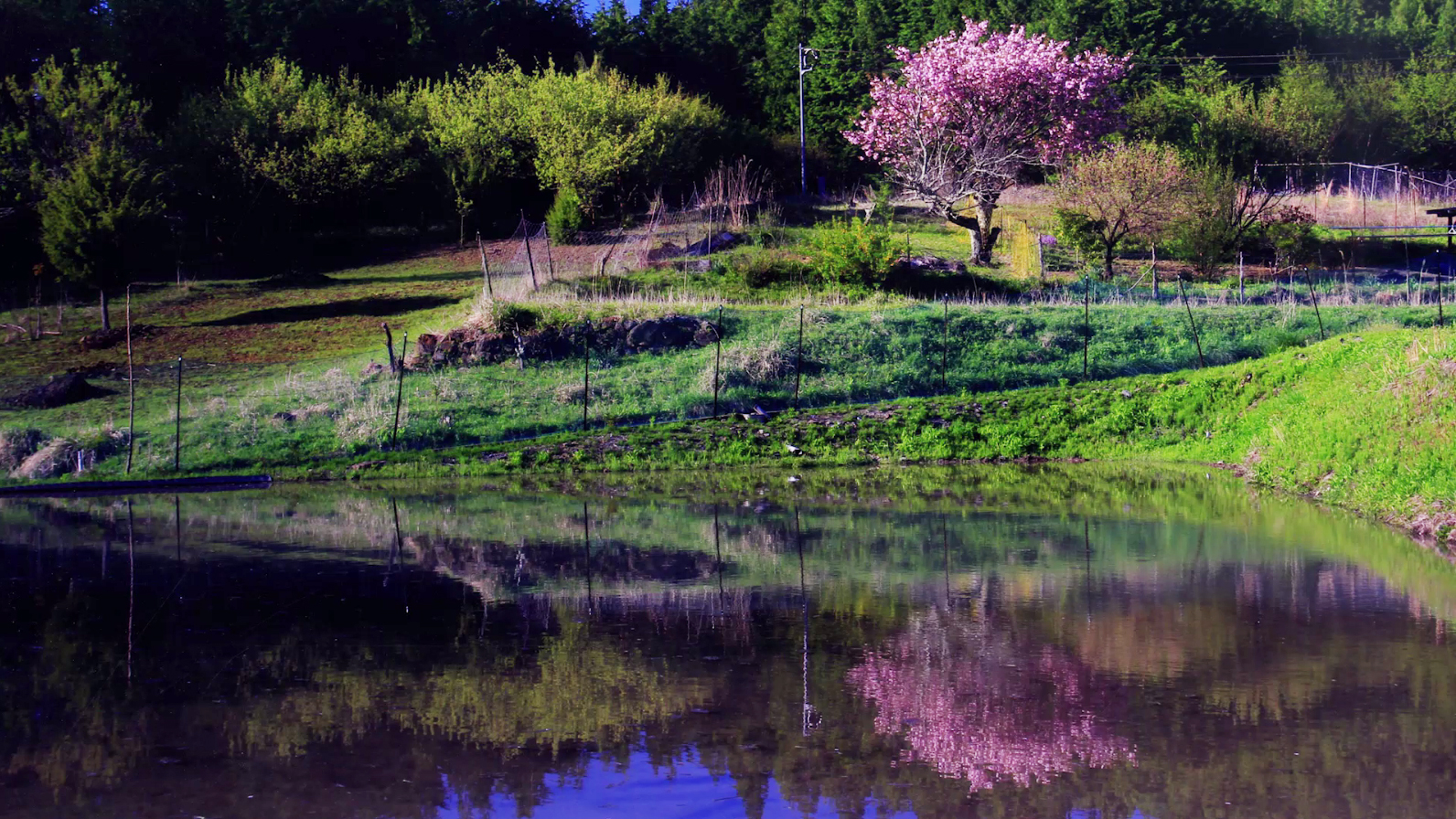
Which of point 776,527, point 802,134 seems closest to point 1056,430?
point 776,527

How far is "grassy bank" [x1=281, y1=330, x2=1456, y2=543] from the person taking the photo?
20672 millimetres

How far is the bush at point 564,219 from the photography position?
42.3 metres

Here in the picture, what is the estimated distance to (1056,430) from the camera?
2434 cm

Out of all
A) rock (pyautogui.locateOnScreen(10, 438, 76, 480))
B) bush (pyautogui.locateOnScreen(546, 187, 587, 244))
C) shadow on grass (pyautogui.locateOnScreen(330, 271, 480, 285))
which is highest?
bush (pyautogui.locateOnScreen(546, 187, 587, 244))

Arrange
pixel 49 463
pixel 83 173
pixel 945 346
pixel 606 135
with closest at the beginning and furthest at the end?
pixel 49 463
pixel 945 346
pixel 83 173
pixel 606 135

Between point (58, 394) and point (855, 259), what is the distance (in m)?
20.3

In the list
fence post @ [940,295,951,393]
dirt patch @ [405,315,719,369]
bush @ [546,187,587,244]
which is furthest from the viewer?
bush @ [546,187,587,244]

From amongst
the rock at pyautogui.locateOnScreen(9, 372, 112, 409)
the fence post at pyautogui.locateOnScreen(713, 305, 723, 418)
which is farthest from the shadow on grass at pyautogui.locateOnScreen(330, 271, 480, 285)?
the fence post at pyautogui.locateOnScreen(713, 305, 723, 418)

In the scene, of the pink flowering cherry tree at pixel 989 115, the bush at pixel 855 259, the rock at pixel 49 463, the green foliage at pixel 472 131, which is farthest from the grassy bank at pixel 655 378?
the green foliage at pixel 472 131

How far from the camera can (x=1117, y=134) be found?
165ft

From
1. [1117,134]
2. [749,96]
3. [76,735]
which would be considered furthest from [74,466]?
[749,96]

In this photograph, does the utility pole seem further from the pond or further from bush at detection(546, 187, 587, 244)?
the pond

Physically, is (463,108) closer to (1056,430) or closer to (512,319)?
(512,319)

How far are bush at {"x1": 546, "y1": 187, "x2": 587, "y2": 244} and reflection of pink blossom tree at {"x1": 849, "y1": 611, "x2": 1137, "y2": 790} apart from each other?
108 ft
